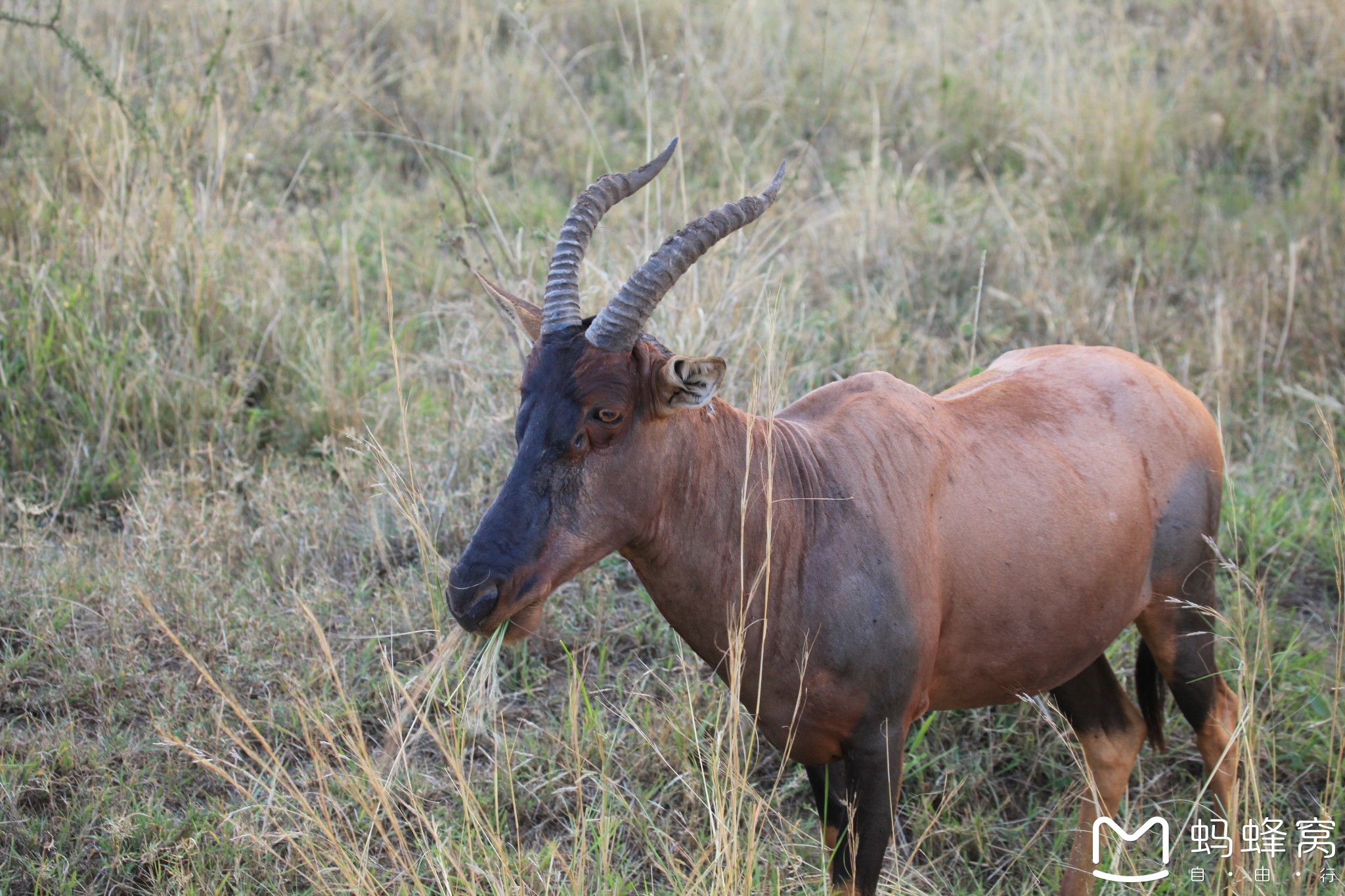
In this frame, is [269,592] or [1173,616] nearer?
[1173,616]

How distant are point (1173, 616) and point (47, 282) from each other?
5365 millimetres

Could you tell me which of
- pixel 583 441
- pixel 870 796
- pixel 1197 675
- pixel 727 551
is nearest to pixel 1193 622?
pixel 1197 675

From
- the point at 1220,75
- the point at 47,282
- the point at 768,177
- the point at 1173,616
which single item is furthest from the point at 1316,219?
the point at 47,282

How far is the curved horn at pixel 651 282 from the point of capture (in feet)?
10.4

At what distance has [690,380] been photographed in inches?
127

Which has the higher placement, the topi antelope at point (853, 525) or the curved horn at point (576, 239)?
the curved horn at point (576, 239)

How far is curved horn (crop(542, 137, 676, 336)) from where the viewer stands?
10.8 ft

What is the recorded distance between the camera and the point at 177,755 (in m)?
4.16

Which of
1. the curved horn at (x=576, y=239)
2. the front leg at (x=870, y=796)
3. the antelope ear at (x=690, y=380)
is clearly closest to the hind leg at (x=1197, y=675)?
the front leg at (x=870, y=796)

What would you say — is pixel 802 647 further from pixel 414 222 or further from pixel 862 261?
pixel 414 222

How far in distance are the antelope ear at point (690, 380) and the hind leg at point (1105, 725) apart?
2.08 metres

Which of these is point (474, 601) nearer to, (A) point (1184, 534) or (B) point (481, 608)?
(B) point (481, 608)

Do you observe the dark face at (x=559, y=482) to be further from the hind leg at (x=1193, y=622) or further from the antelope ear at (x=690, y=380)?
the hind leg at (x=1193, y=622)

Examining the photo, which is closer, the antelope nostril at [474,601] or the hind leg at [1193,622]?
the antelope nostril at [474,601]
